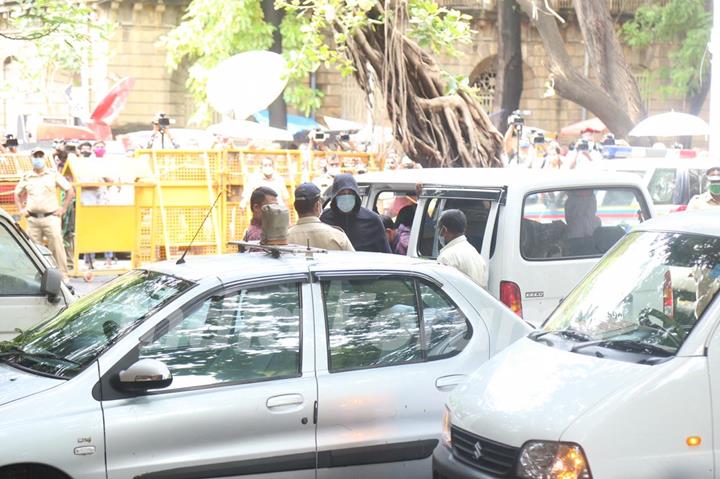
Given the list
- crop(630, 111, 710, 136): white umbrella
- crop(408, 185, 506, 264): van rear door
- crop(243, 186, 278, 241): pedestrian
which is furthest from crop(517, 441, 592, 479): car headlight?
crop(630, 111, 710, 136): white umbrella

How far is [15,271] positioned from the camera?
26.1 ft

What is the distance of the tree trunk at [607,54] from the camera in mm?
26109

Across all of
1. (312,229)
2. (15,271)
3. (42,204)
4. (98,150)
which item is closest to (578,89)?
(98,150)

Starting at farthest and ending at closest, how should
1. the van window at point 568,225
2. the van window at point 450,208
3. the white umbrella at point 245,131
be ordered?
the white umbrella at point 245,131 → the van window at point 450,208 → the van window at point 568,225

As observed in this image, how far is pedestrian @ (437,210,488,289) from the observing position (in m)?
7.93

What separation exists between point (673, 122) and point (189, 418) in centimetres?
2063

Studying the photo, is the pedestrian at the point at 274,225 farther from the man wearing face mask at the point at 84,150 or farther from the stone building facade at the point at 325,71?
the stone building facade at the point at 325,71

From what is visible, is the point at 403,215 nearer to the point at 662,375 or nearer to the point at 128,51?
the point at 662,375

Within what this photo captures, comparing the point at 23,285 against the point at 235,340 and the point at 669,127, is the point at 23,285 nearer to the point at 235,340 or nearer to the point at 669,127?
the point at 235,340

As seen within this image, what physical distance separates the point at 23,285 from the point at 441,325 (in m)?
3.32

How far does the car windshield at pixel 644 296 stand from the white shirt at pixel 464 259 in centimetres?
210

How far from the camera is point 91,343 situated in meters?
5.47

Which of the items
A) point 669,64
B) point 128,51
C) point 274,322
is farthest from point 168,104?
point 274,322

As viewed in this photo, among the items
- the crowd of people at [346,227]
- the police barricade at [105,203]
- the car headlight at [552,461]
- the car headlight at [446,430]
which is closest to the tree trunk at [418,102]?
the crowd of people at [346,227]
